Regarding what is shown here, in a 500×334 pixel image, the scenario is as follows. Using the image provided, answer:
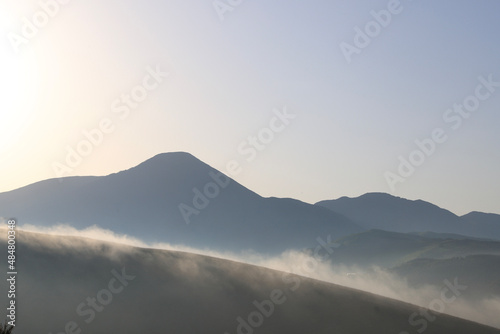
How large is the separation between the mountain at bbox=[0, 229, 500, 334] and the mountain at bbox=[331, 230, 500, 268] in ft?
377


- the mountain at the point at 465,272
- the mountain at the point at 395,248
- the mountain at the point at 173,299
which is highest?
the mountain at the point at 173,299

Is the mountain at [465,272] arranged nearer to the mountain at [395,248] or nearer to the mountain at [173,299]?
the mountain at [395,248]

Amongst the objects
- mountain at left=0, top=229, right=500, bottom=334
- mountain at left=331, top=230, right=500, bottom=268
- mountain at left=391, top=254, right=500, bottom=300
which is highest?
mountain at left=0, top=229, right=500, bottom=334

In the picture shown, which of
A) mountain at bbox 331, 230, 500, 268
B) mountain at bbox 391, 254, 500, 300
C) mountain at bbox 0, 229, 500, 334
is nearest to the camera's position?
mountain at bbox 0, 229, 500, 334

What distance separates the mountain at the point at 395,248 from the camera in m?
140

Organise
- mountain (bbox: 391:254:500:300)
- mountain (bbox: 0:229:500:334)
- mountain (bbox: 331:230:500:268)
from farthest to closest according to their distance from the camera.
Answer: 1. mountain (bbox: 331:230:500:268)
2. mountain (bbox: 391:254:500:300)
3. mountain (bbox: 0:229:500:334)

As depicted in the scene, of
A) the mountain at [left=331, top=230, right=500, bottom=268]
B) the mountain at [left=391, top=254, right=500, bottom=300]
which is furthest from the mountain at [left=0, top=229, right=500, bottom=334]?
the mountain at [left=331, top=230, right=500, bottom=268]

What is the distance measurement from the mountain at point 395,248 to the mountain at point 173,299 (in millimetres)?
114989

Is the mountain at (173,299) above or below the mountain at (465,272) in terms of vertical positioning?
above

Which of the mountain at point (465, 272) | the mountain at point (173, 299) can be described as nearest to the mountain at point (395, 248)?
the mountain at point (465, 272)

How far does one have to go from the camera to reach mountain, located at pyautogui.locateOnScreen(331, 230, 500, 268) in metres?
140

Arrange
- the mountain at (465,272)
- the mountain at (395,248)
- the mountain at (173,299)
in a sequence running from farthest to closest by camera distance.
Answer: the mountain at (395,248), the mountain at (465,272), the mountain at (173,299)

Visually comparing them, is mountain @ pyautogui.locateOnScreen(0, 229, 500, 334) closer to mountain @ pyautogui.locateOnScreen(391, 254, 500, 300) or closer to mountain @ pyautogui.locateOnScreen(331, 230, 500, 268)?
mountain @ pyautogui.locateOnScreen(391, 254, 500, 300)

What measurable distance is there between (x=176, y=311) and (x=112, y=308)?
2.74m
